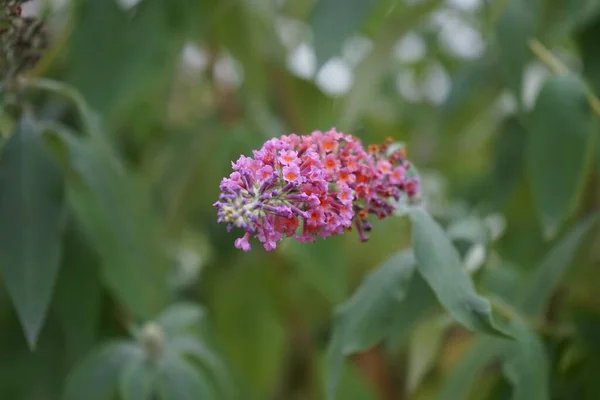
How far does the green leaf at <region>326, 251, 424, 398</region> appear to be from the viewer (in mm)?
459

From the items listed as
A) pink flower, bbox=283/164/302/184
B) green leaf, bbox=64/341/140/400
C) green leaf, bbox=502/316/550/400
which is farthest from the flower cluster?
green leaf, bbox=64/341/140/400

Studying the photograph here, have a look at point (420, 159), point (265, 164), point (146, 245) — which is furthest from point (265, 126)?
point (265, 164)

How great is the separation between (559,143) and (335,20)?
0.58 ft

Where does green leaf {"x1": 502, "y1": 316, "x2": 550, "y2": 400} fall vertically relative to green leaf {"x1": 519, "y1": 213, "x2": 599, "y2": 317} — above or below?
below

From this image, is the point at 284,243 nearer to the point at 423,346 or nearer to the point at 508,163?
the point at 423,346

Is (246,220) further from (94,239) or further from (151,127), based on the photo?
(151,127)

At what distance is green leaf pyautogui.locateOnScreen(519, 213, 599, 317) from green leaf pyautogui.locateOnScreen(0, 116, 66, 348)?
0.32 metres

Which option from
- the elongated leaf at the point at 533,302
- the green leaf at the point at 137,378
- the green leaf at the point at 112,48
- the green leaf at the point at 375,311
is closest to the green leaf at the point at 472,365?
the elongated leaf at the point at 533,302

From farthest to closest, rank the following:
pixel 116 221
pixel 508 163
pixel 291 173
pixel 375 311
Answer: pixel 508 163 → pixel 116 221 → pixel 375 311 → pixel 291 173

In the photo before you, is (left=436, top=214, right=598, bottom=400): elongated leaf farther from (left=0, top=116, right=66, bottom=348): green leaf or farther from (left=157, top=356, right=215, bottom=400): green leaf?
(left=0, top=116, right=66, bottom=348): green leaf

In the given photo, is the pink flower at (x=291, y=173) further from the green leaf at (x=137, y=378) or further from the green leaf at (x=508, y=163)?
the green leaf at (x=508, y=163)

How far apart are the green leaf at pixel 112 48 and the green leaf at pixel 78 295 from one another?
0.12 meters

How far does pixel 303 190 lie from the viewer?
0.34 m

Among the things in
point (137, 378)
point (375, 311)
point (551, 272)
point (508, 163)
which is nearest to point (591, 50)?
point (508, 163)
